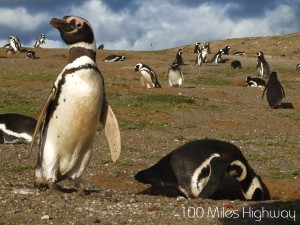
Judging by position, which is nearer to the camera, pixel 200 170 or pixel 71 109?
pixel 71 109

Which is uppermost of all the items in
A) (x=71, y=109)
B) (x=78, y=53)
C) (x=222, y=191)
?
(x=78, y=53)

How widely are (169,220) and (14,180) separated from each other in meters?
3.34

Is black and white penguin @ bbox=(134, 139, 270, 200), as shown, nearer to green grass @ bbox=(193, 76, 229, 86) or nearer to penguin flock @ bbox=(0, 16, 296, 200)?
penguin flock @ bbox=(0, 16, 296, 200)

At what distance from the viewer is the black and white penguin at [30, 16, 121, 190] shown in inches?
211

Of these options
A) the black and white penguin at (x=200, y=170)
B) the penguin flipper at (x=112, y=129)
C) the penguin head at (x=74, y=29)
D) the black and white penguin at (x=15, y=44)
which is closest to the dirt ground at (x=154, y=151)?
the black and white penguin at (x=200, y=170)

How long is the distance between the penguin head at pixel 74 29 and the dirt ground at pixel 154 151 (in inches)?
60.4

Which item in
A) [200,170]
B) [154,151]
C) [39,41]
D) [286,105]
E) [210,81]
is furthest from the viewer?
[39,41]

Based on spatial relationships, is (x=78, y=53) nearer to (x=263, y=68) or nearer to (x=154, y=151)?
(x=154, y=151)

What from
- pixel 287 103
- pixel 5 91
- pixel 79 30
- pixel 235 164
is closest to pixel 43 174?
pixel 79 30

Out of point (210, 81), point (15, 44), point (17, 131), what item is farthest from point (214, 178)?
point (15, 44)

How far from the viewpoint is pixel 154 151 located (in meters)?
9.88

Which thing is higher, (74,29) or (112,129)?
(74,29)

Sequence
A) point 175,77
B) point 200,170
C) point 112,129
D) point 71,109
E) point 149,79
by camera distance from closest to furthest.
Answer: point 71,109 < point 112,129 < point 200,170 < point 149,79 < point 175,77

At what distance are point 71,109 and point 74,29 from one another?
80cm
